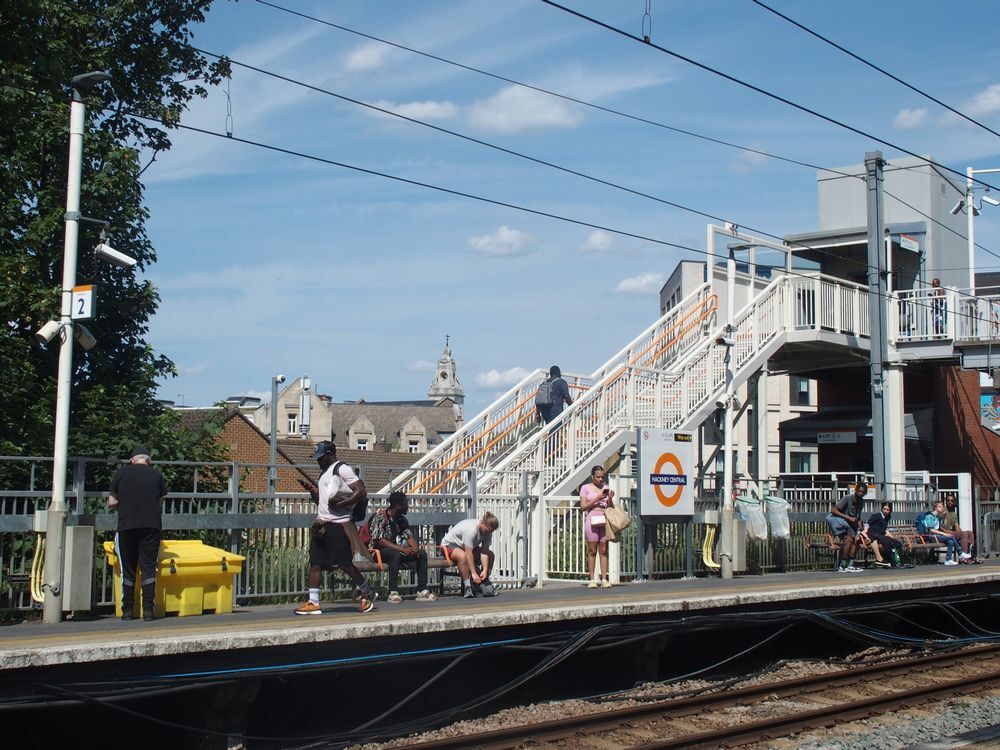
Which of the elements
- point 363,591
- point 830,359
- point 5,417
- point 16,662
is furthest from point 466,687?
point 830,359

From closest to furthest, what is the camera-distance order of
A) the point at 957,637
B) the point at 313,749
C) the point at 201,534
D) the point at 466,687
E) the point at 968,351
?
the point at 313,749 < the point at 466,687 < the point at 201,534 < the point at 957,637 < the point at 968,351

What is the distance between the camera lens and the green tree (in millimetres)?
15828

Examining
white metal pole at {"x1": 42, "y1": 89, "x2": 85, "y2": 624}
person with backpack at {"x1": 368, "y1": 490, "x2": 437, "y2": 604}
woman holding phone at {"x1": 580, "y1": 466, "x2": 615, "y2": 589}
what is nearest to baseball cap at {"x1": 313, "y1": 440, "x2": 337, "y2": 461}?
person with backpack at {"x1": 368, "y1": 490, "x2": 437, "y2": 604}

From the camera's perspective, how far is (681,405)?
2136 centimetres

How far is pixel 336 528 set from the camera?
37.9 ft

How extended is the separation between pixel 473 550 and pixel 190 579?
3.61 m

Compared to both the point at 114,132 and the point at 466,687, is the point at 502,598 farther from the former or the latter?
the point at 114,132

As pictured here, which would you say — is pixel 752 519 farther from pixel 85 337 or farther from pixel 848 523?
pixel 85 337

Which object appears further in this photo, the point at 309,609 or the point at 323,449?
the point at 323,449

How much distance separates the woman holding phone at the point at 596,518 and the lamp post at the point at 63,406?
6.92 meters

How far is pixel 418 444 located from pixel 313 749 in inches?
4677

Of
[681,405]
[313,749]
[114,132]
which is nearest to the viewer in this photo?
[313,749]

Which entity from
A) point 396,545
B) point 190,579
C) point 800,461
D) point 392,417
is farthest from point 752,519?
point 392,417

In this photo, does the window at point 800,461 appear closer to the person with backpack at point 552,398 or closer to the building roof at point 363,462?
the building roof at point 363,462
